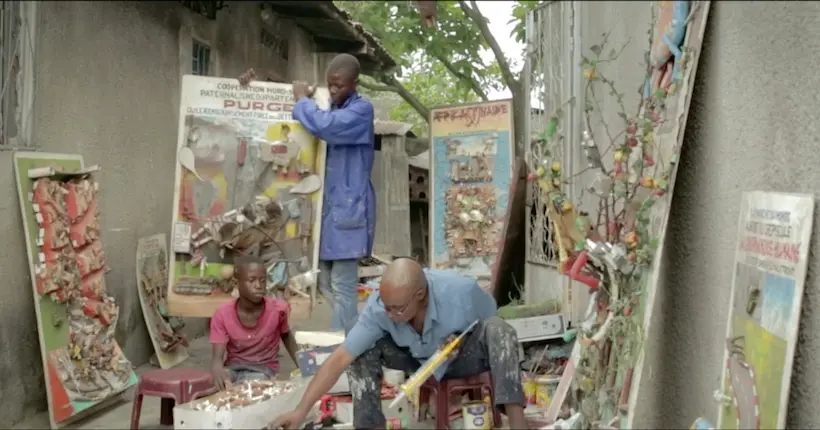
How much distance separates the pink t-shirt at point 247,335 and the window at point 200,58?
3.05 m

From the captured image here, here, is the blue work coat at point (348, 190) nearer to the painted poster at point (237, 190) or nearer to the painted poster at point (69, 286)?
the painted poster at point (237, 190)

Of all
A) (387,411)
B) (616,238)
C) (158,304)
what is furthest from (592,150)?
(158,304)

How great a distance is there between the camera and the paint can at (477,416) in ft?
13.2

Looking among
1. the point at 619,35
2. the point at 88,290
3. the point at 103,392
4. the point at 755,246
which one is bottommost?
the point at 103,392

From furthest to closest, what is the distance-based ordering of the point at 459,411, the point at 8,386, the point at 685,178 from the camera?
1. the point at 8,386
2. the point at 459,411
3. the point at 685,178

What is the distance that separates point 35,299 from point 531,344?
2.59 meters

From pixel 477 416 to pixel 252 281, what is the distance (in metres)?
1.46

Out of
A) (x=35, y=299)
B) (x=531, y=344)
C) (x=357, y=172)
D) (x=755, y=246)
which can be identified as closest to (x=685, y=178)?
(x=755, y=246)

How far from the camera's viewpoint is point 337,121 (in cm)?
536

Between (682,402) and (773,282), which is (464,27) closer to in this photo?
(682,402)

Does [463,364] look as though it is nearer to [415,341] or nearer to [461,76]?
[415,341]

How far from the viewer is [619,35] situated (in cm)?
446

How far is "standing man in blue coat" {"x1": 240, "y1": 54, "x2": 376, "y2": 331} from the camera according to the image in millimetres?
5430

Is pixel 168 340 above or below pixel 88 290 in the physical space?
below
